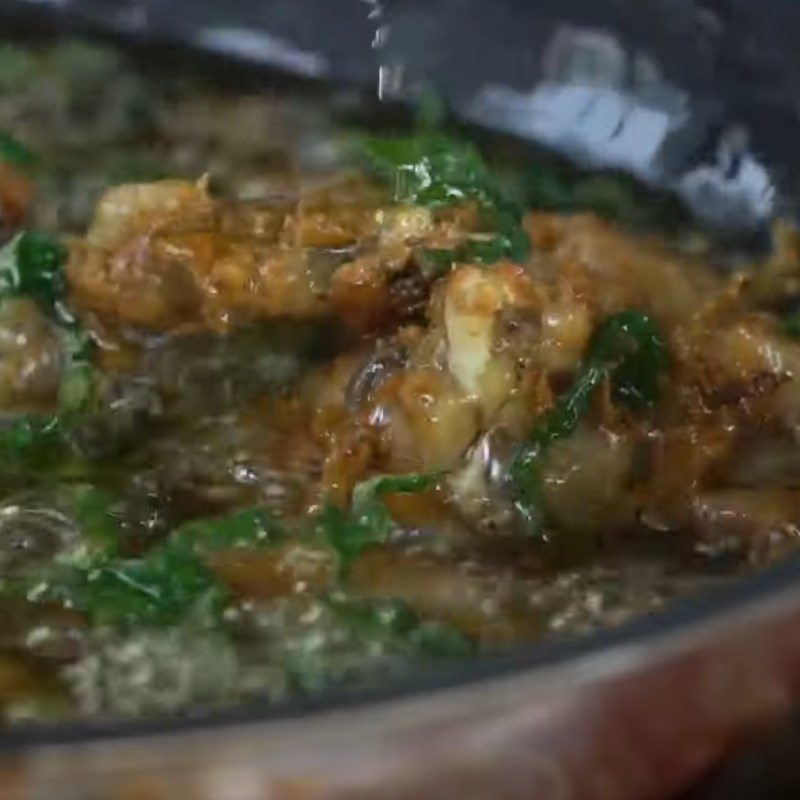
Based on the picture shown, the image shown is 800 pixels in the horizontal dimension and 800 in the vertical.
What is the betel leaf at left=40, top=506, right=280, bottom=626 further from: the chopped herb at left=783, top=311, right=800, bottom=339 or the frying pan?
the chopped herb at left=783, top=311, right=800, bottom=339

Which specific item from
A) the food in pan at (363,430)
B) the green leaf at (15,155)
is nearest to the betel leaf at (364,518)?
the food in pan at (363,430)

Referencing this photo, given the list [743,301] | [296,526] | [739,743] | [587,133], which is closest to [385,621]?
[296,526]

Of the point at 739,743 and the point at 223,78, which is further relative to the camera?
the point at 223,78

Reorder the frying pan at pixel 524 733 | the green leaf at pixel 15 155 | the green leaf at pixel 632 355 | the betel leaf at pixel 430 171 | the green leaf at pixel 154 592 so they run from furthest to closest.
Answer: the green leaf at pixel 15 155 < the betel leaf at pixel 430 171 < the green leaf at pixel 632 355 < the green leaf at pixel 154 592 < the frying pan at pixel 524 733

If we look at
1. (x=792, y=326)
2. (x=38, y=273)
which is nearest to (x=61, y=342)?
Result: (x=38, y=273)

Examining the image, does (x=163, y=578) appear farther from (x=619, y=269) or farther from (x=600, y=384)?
(x=619, y=269)

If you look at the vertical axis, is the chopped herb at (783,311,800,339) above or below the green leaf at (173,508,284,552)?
above

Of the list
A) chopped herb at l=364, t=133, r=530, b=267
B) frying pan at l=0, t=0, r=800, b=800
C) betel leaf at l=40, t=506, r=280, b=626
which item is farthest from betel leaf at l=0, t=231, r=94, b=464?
frying pan at l=0, t=0, r=800, b=800

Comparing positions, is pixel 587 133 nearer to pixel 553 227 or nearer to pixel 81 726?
pixel 553 227

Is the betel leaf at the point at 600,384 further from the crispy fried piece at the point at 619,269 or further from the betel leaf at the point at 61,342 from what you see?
the betel leaf at the point at 61,342
